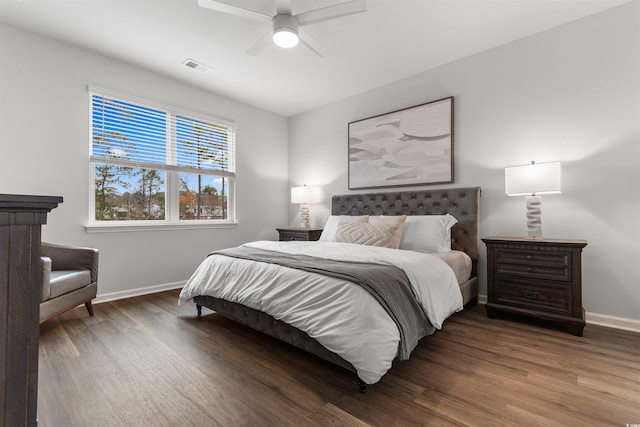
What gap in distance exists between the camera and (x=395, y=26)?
109 inches

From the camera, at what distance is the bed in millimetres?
1649

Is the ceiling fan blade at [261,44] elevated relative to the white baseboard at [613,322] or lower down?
elevated

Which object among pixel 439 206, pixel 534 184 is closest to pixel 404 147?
pixel 439 206

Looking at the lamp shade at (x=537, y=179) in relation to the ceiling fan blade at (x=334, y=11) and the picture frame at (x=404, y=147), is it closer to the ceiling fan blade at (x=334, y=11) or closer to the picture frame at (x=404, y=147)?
the picture frame at (x=404, y=147)

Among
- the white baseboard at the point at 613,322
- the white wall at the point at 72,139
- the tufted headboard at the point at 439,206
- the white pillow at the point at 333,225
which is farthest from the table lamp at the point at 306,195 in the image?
the white baseboard at the point at 613,322

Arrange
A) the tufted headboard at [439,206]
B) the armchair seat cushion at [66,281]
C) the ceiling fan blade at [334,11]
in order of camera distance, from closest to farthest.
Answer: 1. the ceiling fan blade at [334,11]
2. the armchair seat cushion at [66,281]
3. the tufted headboard at [439,206]

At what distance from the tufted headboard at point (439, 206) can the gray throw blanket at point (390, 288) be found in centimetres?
155

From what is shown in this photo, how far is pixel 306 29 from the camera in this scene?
9.27 feet

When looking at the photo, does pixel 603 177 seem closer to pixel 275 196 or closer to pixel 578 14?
pixel 578 14

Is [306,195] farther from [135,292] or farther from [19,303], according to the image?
[19,303]

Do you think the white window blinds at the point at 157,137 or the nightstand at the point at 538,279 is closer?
the nightstand at the point at 538,279

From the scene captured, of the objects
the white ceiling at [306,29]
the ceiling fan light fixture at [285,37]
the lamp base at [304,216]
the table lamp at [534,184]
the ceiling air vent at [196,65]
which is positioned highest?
the white ceiling at [306,29]

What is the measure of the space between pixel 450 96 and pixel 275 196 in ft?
10.0

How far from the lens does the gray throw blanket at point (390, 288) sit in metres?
1.69
